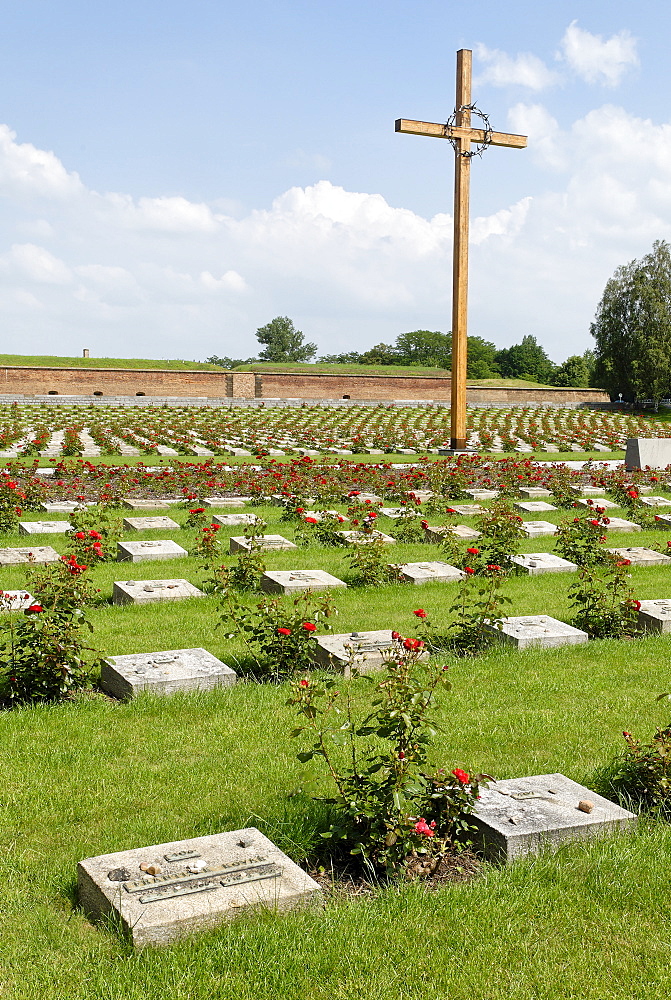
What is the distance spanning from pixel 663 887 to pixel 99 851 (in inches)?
74.3

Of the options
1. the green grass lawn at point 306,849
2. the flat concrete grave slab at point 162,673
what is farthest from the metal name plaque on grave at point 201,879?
the flat concrete grave slab at point 162,673

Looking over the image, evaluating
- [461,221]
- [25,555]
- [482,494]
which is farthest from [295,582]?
[461,221]

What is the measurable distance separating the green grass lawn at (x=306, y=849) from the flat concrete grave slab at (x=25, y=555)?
7.05 ft

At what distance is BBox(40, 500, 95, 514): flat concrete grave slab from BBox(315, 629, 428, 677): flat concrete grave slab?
5.60 meters

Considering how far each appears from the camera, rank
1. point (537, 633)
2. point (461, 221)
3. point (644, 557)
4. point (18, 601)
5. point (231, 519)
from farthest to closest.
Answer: point (461, 221) → point (231, 519) → point (644, 557) → point (18, 601) → point (537, 633)

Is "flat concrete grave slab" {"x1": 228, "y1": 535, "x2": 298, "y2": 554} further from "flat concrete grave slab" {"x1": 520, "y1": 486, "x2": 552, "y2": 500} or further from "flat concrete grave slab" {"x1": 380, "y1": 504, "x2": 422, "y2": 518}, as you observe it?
"flat concrete grave slab" {"x1": 520, "y1": 486, "x2": 552, "y2": 500}

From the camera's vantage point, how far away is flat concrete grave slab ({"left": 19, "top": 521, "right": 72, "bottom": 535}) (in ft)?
29.2

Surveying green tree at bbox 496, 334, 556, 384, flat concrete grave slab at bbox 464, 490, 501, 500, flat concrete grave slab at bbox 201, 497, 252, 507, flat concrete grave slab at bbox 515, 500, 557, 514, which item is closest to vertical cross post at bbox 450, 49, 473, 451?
flat concrete grave slab at bbox 464, 490, 501, 500

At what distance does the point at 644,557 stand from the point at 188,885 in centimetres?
656

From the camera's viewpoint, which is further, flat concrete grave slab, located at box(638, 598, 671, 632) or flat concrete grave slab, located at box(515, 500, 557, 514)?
flat concrete grave slab, located at box(515, 500, 557, 514)

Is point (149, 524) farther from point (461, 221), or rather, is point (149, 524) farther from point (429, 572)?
point (461, 221)

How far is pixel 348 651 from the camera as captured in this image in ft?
15.9

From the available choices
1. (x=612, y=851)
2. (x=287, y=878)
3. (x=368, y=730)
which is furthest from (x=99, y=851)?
(x=612, y=851)

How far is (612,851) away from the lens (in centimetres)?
308
